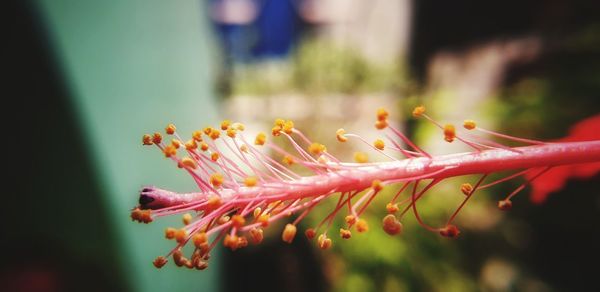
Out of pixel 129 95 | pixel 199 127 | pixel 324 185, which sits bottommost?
pixel 199 127

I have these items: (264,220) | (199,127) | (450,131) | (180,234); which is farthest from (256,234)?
(199,127)

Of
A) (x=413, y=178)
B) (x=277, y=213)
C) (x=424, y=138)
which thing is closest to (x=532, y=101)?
(x=424, y=138)

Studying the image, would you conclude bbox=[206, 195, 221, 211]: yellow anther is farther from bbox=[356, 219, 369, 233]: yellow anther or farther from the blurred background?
the blurred background

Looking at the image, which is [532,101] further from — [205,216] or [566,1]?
[205,216]

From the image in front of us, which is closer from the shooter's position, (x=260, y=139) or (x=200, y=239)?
(x=200, y=239)

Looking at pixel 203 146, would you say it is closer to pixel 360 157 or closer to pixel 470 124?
pixel 360 157

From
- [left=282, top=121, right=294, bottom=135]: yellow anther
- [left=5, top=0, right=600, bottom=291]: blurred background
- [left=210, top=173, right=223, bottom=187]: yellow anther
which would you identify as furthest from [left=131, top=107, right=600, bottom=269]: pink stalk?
[left=5, top=0, right=600, bottom=291]: blurred background

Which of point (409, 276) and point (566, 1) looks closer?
point (409, 276)
